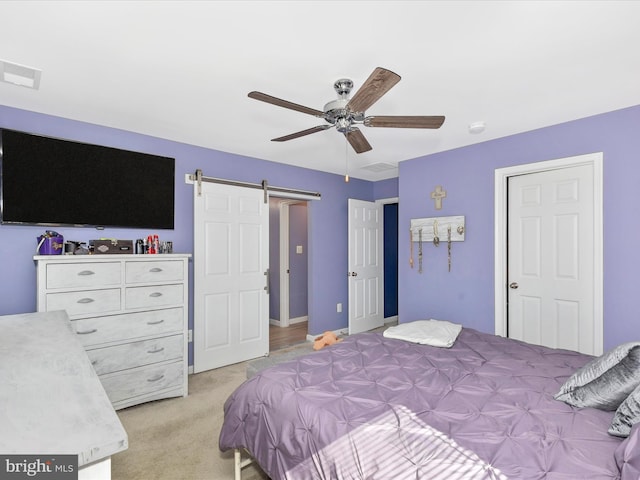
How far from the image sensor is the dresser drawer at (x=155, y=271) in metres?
2.82

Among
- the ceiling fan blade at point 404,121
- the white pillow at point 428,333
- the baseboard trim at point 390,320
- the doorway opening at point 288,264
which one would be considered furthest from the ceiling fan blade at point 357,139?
the baseboard trim at point 390,320

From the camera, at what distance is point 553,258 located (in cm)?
318

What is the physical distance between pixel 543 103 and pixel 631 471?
2520 mm

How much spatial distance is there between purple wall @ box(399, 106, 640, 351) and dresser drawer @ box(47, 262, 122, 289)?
316 cm

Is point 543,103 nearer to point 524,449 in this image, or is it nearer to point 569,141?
point 569,141

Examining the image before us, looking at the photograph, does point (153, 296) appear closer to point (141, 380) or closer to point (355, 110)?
point (141, 380)

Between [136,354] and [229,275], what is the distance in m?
1.28

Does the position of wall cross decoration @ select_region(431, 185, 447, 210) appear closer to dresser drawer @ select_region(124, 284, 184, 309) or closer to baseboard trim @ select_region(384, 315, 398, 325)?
baseboard trim @ select_region(384, 315, 398, 325)

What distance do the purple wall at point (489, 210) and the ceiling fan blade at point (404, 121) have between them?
172cm

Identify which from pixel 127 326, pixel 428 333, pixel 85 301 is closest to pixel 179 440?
pixel 127 326

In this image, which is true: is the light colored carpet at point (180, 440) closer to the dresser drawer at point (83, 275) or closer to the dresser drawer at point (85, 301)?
the dresser drawer at point (85, 301)

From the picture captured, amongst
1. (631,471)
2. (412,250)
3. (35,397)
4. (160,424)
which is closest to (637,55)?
(631,471)

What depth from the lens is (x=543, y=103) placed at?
8.72 ft

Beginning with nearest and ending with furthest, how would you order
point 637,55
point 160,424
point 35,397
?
point 35,397 < point 637,55 < point 160,424
